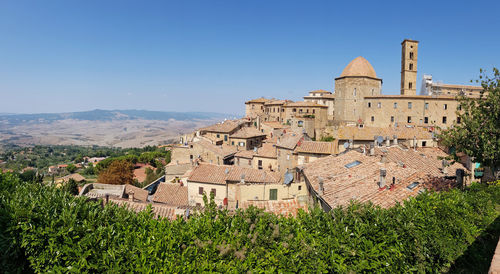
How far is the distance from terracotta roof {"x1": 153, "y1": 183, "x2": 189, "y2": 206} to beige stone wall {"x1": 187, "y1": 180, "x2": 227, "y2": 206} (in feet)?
2.15

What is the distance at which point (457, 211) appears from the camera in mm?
8531

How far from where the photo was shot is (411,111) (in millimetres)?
57719

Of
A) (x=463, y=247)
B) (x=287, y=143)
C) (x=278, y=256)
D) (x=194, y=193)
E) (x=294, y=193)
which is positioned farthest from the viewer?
(x=287, y=143)

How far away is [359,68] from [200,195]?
47.4m

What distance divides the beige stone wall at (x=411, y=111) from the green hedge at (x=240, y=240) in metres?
52.8

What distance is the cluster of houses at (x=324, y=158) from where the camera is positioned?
15.9m

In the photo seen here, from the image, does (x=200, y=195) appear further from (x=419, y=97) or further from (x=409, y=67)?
(x=409, y=67)

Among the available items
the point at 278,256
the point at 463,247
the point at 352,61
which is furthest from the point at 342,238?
the point at 352,61

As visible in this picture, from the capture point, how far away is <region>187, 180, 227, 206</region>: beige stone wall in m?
29.3

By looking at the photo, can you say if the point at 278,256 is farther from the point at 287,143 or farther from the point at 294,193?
the point at 287,143

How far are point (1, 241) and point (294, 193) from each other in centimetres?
1685

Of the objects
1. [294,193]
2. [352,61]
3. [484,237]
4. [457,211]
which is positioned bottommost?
[294,193]

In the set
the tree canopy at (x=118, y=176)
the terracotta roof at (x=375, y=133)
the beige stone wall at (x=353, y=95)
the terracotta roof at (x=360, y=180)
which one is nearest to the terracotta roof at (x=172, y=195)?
the terracotta roof at (x=360, y=180)

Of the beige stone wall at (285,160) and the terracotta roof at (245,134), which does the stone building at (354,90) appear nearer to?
the terracotta roof at (245,134)
